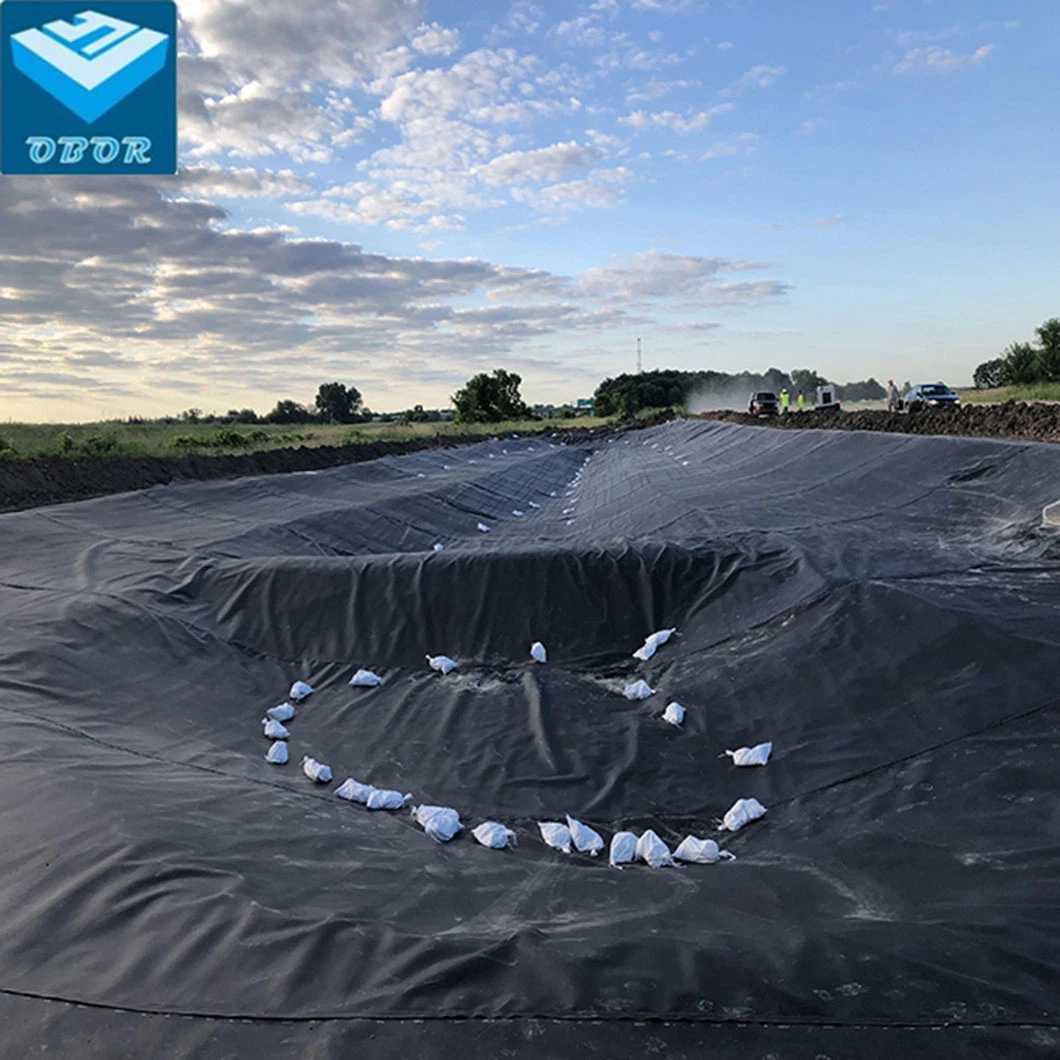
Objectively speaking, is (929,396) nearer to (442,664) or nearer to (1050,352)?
(1050,352)

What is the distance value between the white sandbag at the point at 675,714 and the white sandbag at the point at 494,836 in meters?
1.18

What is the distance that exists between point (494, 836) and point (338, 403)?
68130 millimetres

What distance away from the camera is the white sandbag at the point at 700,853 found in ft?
9.01

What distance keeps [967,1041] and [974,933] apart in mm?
424

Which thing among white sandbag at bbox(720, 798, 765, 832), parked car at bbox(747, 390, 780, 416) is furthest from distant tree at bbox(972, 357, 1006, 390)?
white sandbag at bbox(720, 798, 765, 832)

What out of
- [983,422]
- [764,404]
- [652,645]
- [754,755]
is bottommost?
[754,755]

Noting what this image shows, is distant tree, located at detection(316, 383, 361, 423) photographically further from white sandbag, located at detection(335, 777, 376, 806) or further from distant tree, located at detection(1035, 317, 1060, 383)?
white sandbag, located at detection(335, 777, 376, 806)

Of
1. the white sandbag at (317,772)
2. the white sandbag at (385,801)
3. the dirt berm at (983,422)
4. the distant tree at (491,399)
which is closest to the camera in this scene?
the white sandbag at (385,801)

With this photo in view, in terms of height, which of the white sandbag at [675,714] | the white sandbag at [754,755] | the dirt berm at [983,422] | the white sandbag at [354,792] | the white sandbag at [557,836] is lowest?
the white sandbag at [557,836]

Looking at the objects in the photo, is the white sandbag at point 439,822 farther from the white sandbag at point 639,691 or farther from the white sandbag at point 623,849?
the white sandbag at point 639,691

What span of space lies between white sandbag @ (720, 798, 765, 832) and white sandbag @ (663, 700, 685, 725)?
0.80 metres

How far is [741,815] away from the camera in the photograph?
309 centimetres

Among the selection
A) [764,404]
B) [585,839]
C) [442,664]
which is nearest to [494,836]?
[585,839]

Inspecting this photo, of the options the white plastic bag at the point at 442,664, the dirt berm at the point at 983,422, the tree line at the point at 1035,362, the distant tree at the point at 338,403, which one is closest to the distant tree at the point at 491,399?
the distant tree at the point at 338,403
